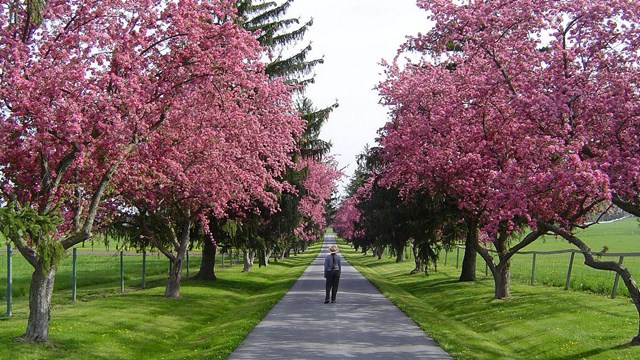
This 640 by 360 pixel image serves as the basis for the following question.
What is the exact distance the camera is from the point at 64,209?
1465 centimetres

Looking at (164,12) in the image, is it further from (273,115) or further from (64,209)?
(273,115)

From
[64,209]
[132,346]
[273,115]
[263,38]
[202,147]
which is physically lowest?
[132,346]

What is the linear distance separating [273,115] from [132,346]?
10381 millimetres

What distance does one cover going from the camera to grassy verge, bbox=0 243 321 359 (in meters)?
A: 11.3

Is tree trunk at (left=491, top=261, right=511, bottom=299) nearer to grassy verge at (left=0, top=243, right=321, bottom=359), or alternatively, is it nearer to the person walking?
the person walking

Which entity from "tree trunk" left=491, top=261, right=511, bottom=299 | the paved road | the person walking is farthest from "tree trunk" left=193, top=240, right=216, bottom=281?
"tree trunk" left=491, top=261, right=511, bottom=299

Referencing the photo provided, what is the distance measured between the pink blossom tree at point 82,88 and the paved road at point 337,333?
407cm

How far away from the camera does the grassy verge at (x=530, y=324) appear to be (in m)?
11.9

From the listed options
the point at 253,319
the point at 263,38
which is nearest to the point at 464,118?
the point at 253,319

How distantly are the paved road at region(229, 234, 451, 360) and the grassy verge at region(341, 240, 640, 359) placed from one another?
21.2 inches

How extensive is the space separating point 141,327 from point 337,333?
451 cm

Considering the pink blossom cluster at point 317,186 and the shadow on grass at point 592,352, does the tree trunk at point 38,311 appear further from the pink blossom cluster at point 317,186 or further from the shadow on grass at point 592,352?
the pink blossom cluster at point 317,186

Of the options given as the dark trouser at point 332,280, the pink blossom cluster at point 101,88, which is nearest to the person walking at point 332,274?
the dark trouser at point 332,280

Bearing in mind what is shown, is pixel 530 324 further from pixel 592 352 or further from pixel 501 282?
pixel 501 282
